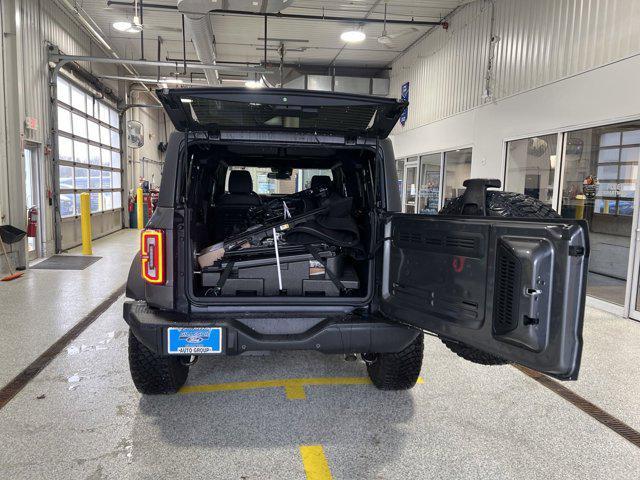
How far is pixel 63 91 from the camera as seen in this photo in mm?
9727

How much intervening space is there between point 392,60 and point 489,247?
1303cm

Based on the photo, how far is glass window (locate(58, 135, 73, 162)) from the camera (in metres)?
9.55

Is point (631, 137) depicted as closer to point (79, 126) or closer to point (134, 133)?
point (79, 126)

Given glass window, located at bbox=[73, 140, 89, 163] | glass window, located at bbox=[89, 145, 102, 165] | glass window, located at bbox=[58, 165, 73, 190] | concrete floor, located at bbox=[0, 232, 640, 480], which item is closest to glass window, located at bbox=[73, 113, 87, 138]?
glass window, located at bbox=[73, 140, 89, 163]

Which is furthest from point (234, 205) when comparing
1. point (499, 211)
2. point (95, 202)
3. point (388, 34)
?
point (95, 202)

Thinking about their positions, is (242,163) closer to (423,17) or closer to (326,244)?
(326,244)

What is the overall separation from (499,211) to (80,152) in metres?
10.6

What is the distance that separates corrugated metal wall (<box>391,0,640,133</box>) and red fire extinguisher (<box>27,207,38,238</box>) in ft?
26.5

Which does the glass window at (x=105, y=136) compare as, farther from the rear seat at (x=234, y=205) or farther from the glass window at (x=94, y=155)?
the rear seat at (x=234, y=205)

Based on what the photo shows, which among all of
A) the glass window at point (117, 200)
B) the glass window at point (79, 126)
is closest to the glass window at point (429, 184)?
the glass window at point (79, 126)

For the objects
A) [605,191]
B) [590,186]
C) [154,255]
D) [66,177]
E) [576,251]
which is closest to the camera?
[576,251]

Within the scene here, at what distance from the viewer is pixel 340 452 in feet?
8.25

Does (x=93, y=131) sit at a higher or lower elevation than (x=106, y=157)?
higher

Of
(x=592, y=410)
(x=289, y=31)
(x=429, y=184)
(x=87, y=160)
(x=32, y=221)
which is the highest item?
(x=289, y=31)
